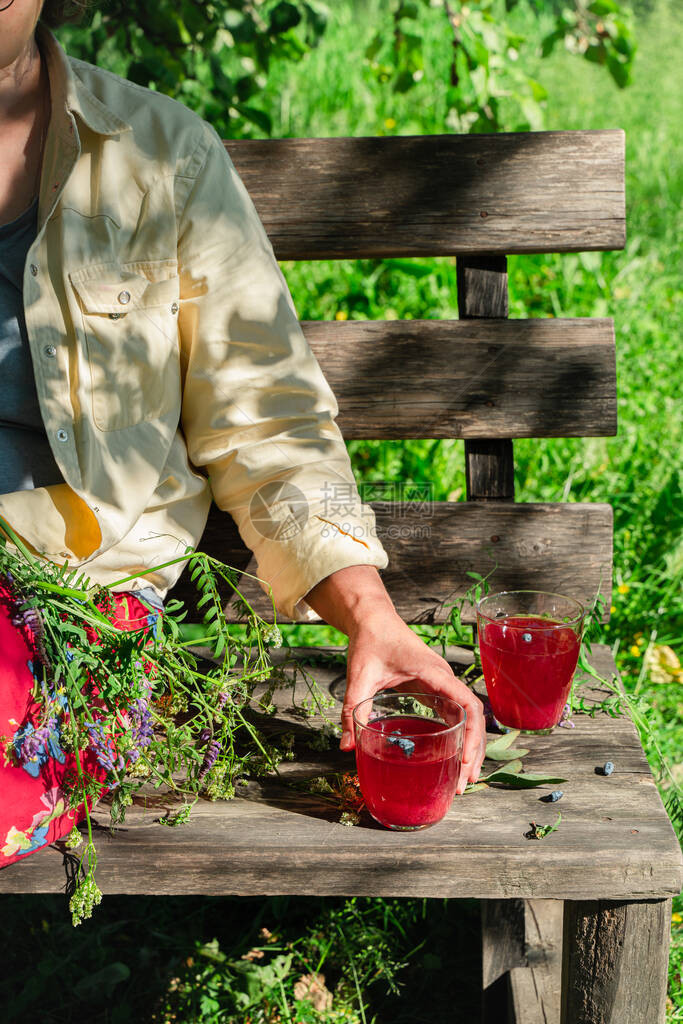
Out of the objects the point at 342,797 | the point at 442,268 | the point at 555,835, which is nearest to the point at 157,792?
the point at 342,797

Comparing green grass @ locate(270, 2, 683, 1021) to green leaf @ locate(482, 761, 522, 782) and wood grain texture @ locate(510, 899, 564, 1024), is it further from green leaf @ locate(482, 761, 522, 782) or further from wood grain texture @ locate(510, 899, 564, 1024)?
green leaf @ locate(482, 761, 522, 782)

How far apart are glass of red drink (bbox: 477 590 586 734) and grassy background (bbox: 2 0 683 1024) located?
0.59 metres

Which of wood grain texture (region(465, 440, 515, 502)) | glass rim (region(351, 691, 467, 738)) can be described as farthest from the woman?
wood grain texture (region(465, 440, 515, 502))

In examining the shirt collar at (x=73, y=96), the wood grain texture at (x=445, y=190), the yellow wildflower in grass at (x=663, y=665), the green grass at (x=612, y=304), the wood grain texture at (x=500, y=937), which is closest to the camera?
the shirt collar at (x=73, y=96)

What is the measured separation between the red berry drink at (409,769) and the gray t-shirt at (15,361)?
0.66 metres

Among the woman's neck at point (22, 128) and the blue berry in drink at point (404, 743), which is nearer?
the blue berry in drink at point (404, 743)

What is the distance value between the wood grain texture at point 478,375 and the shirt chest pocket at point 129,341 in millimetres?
382

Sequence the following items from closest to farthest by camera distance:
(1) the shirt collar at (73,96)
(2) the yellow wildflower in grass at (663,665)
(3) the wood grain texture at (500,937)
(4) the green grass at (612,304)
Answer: (1) the shirt collar at (73,96)
(3) the wood grain texture at (500,937)
(2) the yellow wildflower in grass at (663,665)
(4) the green grass at (612,304)

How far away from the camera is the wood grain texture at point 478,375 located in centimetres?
182

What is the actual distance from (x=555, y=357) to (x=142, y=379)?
743 millimetres

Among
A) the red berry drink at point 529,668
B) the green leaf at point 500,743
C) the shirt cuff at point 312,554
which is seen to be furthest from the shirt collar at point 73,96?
the green leaf at point 500,743

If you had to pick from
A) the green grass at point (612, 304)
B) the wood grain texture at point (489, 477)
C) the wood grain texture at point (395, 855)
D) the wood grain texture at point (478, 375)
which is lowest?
the green grass at point (612, 304)

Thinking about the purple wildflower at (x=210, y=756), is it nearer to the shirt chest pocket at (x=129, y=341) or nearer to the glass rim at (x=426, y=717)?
the glass rim at (x=426, y=717)

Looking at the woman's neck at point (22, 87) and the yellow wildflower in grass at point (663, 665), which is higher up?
the woman's neck at point (22, 87)
